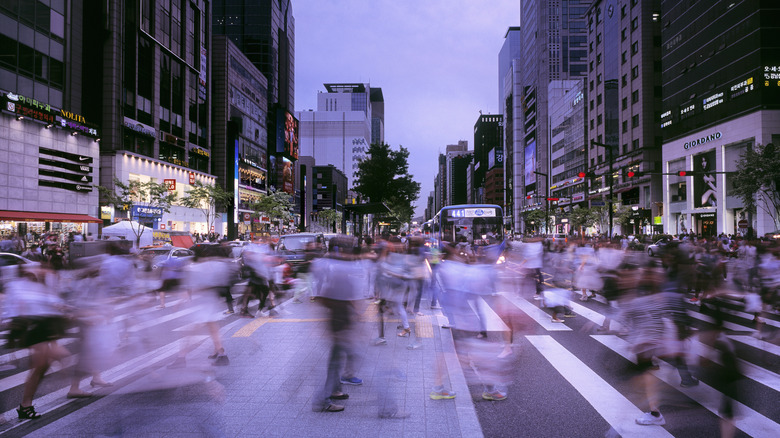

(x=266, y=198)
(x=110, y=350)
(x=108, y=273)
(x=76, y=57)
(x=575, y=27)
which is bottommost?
→ (x=110, y=350)

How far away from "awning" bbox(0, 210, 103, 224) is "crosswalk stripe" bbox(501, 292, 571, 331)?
102 feet

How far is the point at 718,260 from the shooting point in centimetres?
1030

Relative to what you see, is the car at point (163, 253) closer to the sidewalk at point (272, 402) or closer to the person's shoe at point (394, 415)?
the sidewalk at point (272, 402)

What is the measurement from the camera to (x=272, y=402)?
5270mm

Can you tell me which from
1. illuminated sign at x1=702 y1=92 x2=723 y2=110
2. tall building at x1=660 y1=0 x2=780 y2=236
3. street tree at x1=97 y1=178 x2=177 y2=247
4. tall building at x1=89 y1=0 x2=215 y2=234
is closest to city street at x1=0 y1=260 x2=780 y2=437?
tall building at x1=660 y1=0 x2=780 y2=236

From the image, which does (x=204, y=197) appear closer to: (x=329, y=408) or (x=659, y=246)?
(x=659, y=246)

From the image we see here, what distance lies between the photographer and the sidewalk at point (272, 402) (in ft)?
14.9

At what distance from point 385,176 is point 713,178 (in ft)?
101

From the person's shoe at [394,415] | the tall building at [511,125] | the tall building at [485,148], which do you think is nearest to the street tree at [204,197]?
the person's shoe at [394,415]

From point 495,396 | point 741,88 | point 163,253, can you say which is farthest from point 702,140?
point 495,396

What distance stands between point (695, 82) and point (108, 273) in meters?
52.6

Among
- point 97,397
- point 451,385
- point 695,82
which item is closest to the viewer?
point 97,397

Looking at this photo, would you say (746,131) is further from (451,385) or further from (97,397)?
(97,397)

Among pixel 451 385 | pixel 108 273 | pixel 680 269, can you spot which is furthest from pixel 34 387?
pixel 680 269
